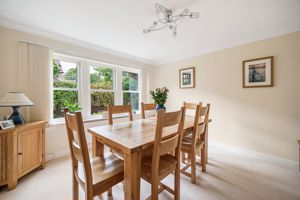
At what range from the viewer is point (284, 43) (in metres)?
2.24

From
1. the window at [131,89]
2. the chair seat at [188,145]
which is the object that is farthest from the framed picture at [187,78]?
the chair seat at [188,145]

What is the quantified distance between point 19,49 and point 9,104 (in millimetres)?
960

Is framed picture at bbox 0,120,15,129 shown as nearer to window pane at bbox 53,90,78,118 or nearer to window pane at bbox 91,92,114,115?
window pane at bbox 53,90,78,118

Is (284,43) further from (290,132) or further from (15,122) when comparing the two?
(15,122)

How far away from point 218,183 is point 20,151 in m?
2.65

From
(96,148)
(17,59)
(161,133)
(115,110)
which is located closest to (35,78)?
(17,59)

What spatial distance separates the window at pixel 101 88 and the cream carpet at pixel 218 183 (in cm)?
134

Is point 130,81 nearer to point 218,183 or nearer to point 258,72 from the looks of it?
point 258,72

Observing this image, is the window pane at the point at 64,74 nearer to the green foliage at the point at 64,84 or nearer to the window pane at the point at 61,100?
the green foliage at the point at 64,84

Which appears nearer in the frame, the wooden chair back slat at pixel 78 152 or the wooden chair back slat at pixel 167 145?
the wooden chair back slat at pixel 78 152

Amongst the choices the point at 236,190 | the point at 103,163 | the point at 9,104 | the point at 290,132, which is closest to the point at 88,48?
the point at 9,104

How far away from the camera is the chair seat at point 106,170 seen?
3.66 feet

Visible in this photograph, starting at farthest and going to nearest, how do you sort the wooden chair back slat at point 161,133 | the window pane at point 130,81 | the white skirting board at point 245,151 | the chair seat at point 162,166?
the window pane at point 130,81
the white skirting board at point 245,151
the chair seat at point 162,166
the wooden chair back slat at point 161,133

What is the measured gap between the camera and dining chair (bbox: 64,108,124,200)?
39.4 inches
